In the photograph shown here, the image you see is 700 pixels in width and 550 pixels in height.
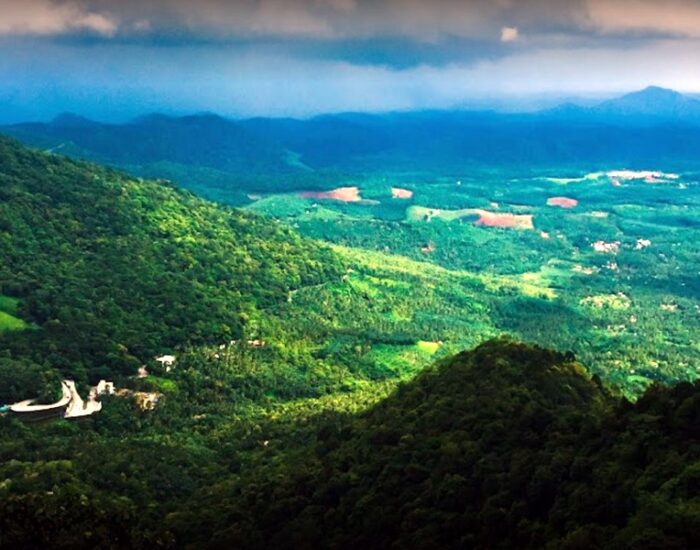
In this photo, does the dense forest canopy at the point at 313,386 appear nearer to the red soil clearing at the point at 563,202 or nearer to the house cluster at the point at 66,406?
the house cluster at the point at 66,406

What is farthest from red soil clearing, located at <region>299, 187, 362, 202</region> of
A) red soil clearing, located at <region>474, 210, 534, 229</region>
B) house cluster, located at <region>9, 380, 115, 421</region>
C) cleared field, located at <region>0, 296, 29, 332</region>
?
house cluster, located at <region>9, 380, 115, 421</region>

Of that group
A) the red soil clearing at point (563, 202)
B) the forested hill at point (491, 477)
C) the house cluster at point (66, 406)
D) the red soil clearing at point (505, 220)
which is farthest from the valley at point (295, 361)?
the red soil clearing at point (563, 202)

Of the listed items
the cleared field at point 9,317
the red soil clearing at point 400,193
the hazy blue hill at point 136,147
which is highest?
the hazy blue hill at point 136,147

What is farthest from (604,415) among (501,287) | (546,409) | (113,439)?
(501,287)

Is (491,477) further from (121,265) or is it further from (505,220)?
(505,220)

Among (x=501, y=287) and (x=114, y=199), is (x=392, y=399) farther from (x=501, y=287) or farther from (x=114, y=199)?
(x=501, y=287)

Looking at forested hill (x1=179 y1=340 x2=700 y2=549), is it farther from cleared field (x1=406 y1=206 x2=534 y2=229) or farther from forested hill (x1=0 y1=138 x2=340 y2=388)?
cleared field (x1=406 y1=206 x2=534 y2=229)
